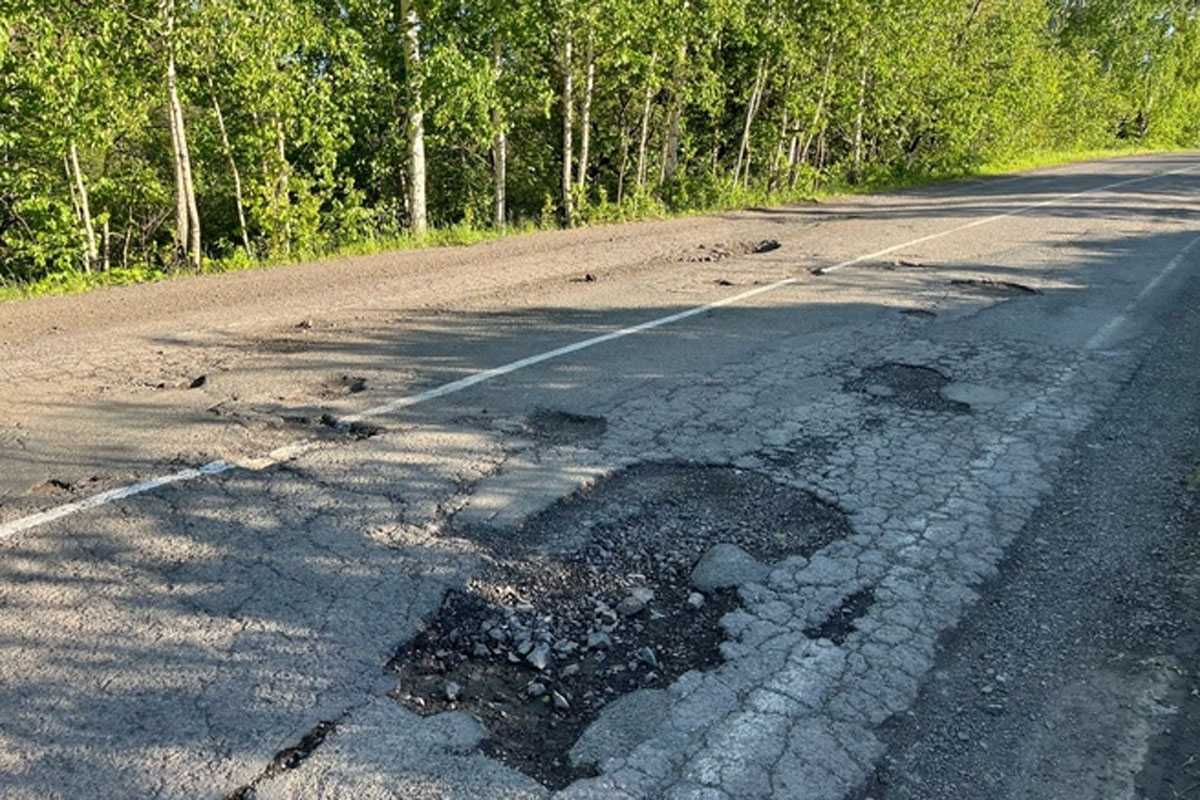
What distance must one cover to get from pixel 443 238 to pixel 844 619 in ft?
35.9

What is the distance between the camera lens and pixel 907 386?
20.3 feet

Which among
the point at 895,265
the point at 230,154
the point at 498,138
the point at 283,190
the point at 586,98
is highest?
the point at 586,98

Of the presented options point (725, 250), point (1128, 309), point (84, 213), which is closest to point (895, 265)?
point (725, 250)

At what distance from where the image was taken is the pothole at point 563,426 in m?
5.06

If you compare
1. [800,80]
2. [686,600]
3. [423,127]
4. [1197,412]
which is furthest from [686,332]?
[800,80]

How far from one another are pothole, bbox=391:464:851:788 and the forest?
8487mm

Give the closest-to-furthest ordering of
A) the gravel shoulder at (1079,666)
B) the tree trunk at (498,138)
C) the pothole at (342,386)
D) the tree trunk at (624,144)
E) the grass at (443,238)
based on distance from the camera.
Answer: the gravel shoulder at (1079,666)
the pothole at (342,386)
the grass at (443,238)
the tree trunk at (498,138)
the tree trunk at (624,144)

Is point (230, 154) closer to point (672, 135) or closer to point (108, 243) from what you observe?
point (108, 243)

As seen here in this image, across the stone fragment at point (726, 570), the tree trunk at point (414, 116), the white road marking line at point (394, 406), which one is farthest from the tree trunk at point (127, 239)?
the stone fragment at point (726, 570)

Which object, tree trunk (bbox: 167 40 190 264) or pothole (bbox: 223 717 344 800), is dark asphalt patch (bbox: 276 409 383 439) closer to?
pothole (bbox: 223 717 344 800)

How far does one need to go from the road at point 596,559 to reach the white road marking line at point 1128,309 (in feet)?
0.36

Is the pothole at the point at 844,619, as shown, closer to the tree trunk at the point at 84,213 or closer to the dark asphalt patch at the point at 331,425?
the dark asphalt patch at the point at 331,425

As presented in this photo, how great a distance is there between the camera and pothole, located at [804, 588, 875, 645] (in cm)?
326

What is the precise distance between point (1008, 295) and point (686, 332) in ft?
13.2
